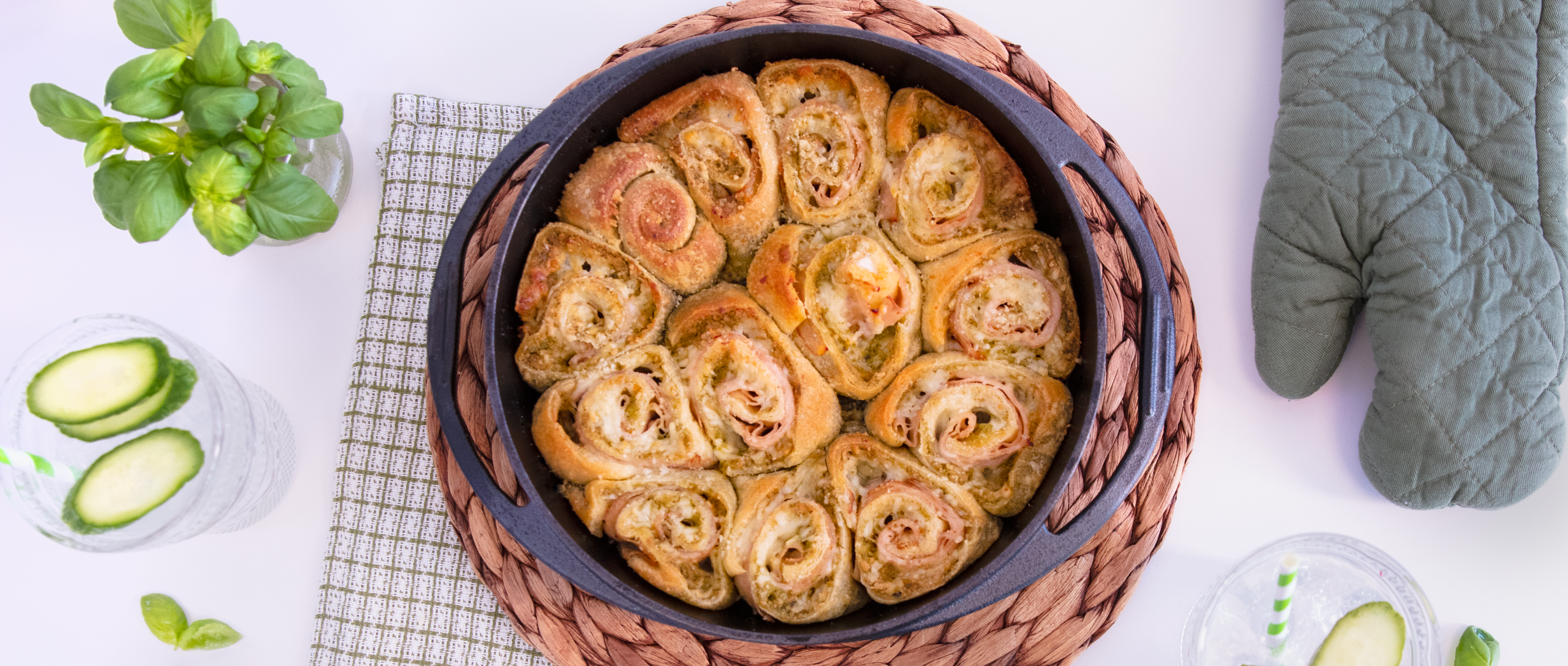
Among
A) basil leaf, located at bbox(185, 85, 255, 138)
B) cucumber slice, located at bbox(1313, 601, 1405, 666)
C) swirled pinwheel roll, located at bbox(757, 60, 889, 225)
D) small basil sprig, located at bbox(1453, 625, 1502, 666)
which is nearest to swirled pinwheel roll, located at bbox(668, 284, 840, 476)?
swirled pinwheel roll, located at bbox(757, 60, 889, 225)

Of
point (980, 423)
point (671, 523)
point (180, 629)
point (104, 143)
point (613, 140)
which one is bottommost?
point (180, 629)

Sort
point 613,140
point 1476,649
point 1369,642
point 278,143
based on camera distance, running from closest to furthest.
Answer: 1. point 278,143
2. point 613,140
3. point 1369,642
4. point 1476,649

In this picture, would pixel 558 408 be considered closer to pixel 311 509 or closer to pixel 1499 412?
pixel 311 509

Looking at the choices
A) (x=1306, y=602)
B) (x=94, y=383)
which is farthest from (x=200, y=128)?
(x=1306, y=602)

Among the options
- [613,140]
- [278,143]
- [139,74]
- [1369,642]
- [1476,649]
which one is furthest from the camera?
[1476,649]

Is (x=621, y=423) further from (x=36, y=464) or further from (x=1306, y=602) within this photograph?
(x=1306, y=602)

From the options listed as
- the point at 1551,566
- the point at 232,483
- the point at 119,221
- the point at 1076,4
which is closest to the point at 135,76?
the point at 119,221
